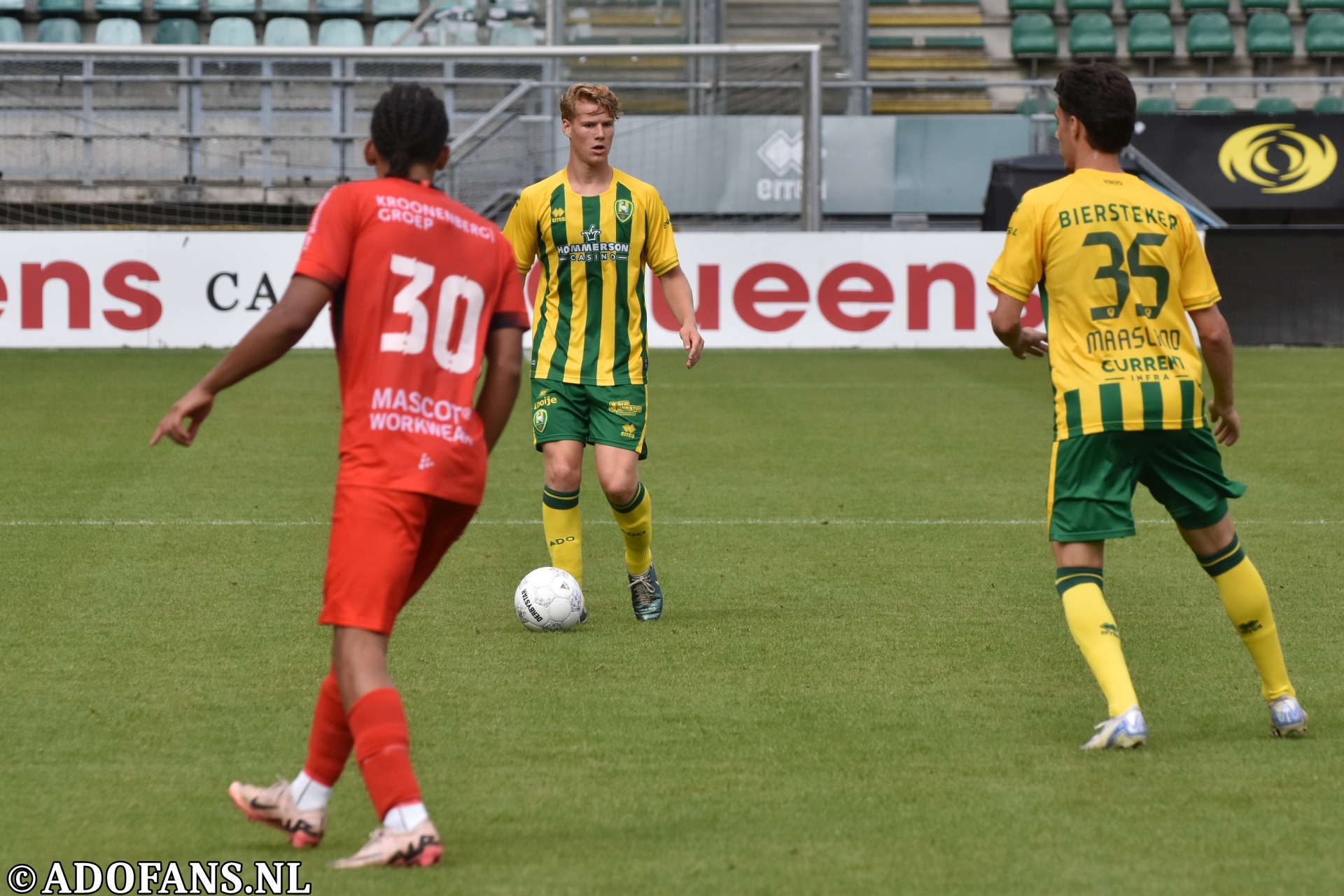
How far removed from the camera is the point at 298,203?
20.1 m

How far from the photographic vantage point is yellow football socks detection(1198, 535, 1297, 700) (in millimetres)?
4445

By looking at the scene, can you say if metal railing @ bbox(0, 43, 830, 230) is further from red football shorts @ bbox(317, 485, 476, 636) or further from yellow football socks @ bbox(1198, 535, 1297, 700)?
red football shorts @ bbox(317, 485, 476, 636)

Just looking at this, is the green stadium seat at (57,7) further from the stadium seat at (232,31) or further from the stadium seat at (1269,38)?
the stadium seat at (1269,38)

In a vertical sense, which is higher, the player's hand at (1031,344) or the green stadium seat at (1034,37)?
the green stadium seat at (1034,37)

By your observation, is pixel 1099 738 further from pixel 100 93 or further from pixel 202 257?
pixel 100 93

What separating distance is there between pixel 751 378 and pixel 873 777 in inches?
443

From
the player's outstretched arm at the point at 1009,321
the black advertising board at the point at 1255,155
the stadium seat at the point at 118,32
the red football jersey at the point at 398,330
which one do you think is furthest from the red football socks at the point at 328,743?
the stadium seat at the point at 118,32

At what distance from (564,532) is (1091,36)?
67.3ft

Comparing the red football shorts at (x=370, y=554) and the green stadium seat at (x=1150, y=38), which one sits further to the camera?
the green stadium seat at (x=1150, y=38)

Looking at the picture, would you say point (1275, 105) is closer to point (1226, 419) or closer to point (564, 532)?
point (564, 532)

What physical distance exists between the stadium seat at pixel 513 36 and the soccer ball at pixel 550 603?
1725cm

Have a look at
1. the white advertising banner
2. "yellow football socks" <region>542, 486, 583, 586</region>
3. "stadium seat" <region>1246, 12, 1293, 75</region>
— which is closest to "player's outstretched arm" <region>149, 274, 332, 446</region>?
"yellow football socks" <region>542, 486, 583, 586</region>

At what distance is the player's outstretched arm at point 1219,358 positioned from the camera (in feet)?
14.2

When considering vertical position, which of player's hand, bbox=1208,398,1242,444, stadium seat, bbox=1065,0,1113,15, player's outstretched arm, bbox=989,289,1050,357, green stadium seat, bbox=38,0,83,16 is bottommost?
player's hand, bbox=1208,398,1242,444
